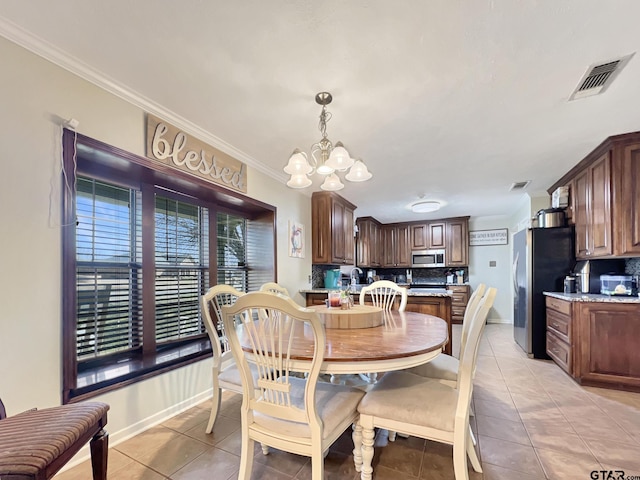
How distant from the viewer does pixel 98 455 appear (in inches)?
51.2

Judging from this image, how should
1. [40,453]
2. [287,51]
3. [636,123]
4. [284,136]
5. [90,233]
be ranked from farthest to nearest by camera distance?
1. [284,136]
2. [636,123]
3. [90,233]
4. [287,51]
5. [40,453]

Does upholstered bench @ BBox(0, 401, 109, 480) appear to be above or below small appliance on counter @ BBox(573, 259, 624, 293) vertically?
below

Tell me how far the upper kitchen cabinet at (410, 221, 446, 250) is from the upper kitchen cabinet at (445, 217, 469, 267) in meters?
0.12

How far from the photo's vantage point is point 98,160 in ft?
6.30

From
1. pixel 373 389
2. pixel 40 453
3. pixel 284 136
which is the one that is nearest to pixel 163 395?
pixel 40 453

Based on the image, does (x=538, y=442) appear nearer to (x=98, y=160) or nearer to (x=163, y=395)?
(x=163, y=395)

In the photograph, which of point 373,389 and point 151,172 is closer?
point 373,389

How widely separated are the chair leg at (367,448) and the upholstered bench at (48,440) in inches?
47.5

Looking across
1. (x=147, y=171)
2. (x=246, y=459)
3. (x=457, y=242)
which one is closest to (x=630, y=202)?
(x=246, y=459)

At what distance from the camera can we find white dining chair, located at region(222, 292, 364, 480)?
121 centimetres

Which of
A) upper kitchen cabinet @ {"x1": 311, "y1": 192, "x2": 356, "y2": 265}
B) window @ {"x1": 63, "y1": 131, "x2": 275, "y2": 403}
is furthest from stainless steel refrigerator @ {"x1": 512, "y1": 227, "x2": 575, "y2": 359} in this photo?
window @ {"x1": 63, "y1": 131, "x2": 275, "y2": 403}

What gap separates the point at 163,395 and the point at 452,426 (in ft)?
6.56

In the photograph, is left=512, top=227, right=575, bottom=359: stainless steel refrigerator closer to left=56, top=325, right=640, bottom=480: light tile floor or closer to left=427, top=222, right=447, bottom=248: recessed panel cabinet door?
left=56, top=325, right=640, bottom=480: light tile floor

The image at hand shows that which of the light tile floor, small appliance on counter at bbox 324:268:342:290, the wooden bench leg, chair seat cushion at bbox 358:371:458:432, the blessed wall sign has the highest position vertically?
the blessed wall sign
